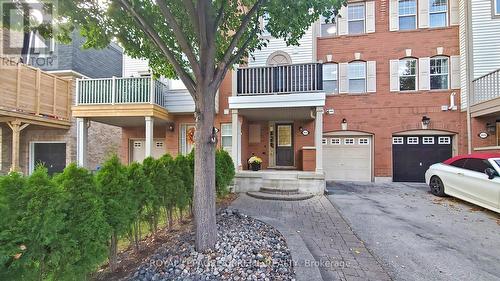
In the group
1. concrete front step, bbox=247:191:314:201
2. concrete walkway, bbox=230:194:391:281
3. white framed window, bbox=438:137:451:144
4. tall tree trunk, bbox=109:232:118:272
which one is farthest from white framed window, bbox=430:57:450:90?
tall tree trunk, bbox=109:232:118:272

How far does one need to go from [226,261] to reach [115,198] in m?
1.71

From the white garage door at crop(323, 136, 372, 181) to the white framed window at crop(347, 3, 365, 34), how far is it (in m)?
5.22

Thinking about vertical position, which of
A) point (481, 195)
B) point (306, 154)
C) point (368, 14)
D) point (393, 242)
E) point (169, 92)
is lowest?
point (393, 242)

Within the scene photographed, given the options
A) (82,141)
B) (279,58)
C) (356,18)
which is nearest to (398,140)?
(356,18)

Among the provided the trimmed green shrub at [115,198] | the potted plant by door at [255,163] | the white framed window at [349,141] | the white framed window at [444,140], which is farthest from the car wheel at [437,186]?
the trimmed green shrub at [115,198]

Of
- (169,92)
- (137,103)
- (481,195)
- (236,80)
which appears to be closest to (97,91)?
(137,103)

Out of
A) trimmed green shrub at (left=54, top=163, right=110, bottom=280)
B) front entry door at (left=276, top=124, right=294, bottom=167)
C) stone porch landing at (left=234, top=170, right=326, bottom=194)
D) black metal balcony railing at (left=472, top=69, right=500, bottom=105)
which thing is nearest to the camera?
trimmed green shrub at (left=54, top=163, right=110, bottom=280)

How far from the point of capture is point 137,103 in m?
9.76

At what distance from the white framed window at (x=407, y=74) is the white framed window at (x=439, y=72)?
0.70 metres

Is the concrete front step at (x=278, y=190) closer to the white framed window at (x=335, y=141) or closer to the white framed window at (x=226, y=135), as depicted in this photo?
the white framed window at (x=226, y=135)

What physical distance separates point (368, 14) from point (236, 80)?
752 cm

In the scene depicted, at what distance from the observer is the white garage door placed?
11828 mm

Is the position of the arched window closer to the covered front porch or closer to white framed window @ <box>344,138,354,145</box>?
the covered front porch

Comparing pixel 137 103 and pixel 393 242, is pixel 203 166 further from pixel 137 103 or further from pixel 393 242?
pixel 137 103
